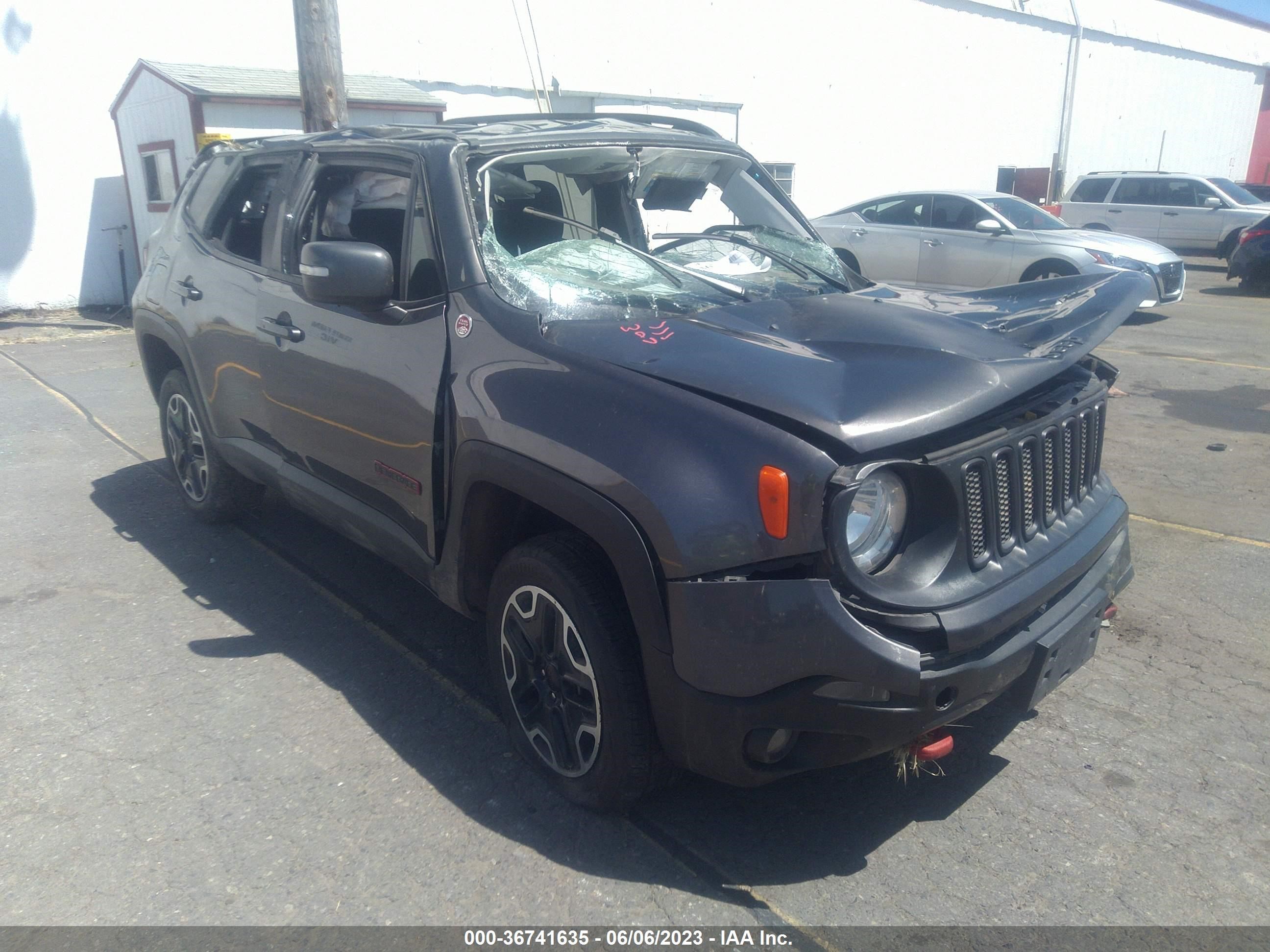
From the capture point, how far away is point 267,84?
12.2 metres

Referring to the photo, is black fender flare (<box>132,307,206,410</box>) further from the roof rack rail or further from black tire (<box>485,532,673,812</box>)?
black tire (<box>485,532,673,812</box>)

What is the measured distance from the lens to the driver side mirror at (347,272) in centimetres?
318

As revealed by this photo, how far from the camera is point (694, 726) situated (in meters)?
2.51

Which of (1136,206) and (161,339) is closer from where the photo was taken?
(161,339)

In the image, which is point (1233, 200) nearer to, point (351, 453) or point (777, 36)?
point (777, 36)

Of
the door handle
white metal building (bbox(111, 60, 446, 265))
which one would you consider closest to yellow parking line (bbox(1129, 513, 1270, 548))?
the door handle

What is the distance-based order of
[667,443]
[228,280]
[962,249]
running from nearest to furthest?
[667,443], [228,280], [962,249]

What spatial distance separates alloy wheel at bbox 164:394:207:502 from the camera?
5105 mm

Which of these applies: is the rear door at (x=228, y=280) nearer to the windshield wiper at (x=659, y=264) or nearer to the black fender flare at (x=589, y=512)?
the windshield wiper at (x=659, y=264)

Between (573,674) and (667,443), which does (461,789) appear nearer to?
(573,674)

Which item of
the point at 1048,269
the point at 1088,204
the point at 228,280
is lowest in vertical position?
the point at 1048,269

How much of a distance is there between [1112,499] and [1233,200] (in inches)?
698

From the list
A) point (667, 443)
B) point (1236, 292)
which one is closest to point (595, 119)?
point (667, 443)

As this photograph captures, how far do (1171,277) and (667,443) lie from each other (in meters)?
11.5
